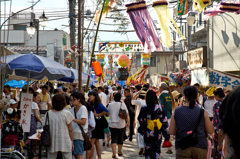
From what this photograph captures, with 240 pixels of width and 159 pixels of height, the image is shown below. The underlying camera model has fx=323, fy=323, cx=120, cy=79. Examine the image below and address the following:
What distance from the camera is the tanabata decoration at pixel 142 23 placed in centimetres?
840

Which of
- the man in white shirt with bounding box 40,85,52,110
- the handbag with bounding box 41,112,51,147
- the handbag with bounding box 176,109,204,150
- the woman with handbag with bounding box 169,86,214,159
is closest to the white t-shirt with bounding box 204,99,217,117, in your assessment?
the woman with handbag with bounding box 169,86,214,159

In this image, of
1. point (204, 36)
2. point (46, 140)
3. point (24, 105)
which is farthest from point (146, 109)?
point (204, 36)

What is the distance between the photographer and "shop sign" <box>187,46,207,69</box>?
23516 millimetres

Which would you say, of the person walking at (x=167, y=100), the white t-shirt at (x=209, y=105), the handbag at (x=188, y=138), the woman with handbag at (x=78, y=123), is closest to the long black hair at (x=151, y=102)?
the woman with handbag at (x=78, y=123)

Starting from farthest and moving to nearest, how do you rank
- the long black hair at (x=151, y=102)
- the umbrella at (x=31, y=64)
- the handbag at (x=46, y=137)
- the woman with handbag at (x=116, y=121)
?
1. the woman with handbag at (x=116, y=121)
2. the umbrella at (x=31, y=64)
3. the long black hair at (x=151, y=102)
4. the handbag at (x=46, y=137)

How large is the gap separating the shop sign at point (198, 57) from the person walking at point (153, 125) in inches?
685

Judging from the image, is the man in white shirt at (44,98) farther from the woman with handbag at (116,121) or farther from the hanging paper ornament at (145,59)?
the hanging paper ornament at (145,59)

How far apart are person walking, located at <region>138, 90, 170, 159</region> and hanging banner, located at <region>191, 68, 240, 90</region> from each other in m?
5.11

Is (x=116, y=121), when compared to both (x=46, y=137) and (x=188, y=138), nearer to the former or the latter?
(x=46, y=137)

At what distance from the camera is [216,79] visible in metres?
12.0

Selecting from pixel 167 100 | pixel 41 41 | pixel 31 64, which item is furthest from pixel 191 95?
pixel 41 41

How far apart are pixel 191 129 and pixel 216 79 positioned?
714cm

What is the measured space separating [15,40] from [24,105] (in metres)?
31.6

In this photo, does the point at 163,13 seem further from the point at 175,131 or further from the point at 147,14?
the point at 175,131
